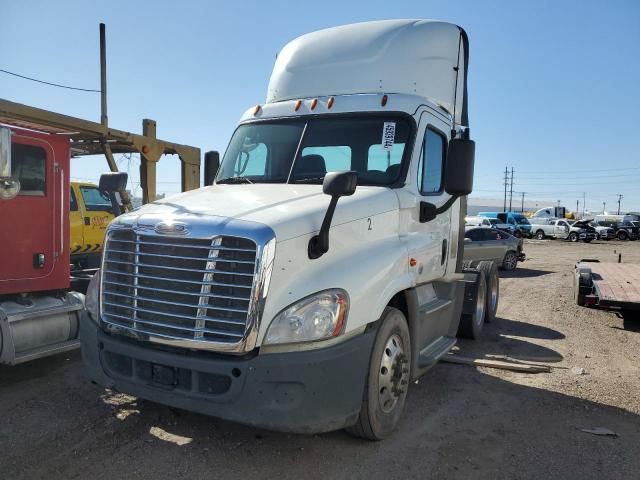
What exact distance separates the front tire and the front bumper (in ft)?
0.62

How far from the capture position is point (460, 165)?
14.6 feet

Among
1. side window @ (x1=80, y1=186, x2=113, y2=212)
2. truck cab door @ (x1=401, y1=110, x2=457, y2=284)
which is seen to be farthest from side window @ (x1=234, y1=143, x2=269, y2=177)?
side window @ (x1=80, y1=186, x2=113, y2=212)

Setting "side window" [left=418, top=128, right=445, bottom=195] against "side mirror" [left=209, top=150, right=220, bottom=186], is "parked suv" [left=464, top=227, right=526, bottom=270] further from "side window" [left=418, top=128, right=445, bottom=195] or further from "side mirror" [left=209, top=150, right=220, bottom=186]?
"side mirror" [left=209, top=150, right=220, bottom=186]

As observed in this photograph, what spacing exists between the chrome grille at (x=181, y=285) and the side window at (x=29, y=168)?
2.43 meters

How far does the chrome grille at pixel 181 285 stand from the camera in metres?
3.17

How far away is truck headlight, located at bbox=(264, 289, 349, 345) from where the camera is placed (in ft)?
10.4

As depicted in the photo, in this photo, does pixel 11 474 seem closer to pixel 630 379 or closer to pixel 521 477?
pixel 521 477

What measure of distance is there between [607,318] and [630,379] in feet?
12.9

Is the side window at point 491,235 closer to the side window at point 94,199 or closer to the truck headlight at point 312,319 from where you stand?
the side window at point 94,199

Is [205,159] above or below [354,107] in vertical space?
below

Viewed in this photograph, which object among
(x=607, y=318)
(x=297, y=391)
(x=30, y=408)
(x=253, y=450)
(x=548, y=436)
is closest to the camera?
(x=297, y=391)

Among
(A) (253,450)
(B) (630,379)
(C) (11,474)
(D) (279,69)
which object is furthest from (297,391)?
(B) (630,379)

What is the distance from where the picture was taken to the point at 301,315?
320cm

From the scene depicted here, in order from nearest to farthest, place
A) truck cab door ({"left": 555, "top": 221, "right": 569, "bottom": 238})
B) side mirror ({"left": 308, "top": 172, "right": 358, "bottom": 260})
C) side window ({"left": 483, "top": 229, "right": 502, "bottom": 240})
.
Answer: side mirror ({"left": 308, "top": 172, "right": 358, "bottom": 260}) → side window ({"left": 483, "top": 229, "right": 502, "bottom": 240}) → truck cab door ({"left": 555, "top": 221, "right": 569, "bottom": 238})
